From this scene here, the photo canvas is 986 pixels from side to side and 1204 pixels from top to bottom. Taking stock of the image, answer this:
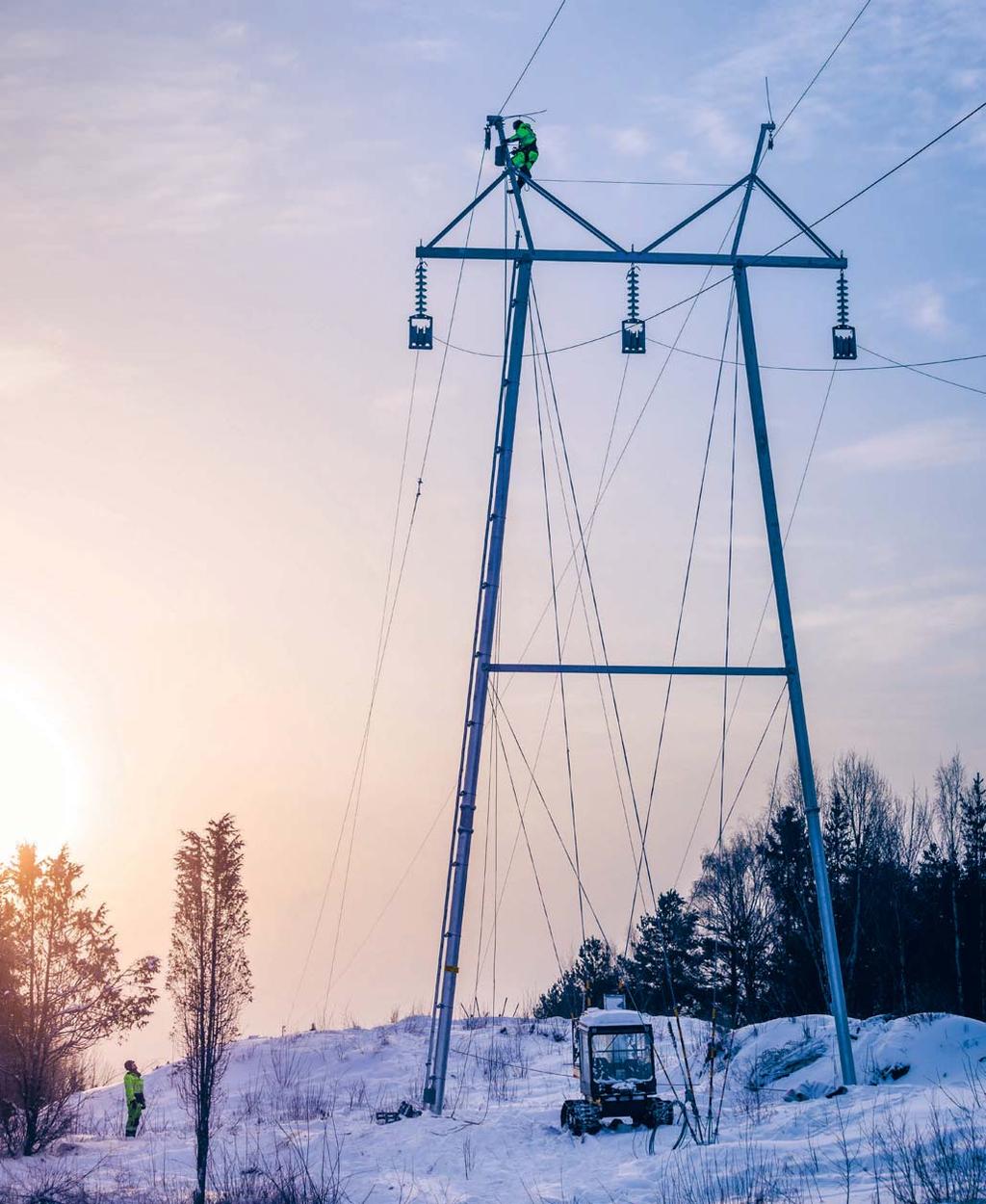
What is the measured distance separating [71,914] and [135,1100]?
4.59 metres

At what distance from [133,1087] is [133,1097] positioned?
270mm

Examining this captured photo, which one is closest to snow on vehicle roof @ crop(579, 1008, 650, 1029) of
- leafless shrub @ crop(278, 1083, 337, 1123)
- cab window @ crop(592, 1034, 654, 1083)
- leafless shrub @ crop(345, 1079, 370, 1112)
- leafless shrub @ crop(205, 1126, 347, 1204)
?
cab window @ crop(592, 1034, 654, 1083)

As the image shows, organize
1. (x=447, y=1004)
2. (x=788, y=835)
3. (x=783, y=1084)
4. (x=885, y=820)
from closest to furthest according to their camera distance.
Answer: (x=447, y=1004), (x=783, y=1084), (x=788, y=835), (x=885, y=820)

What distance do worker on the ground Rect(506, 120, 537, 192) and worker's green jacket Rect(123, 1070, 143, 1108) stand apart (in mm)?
19786

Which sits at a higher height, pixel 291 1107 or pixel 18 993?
pixel 18 993

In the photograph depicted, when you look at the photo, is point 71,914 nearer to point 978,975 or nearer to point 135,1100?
point 135,1100

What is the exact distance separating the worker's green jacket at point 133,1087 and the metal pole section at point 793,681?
14.5 metres

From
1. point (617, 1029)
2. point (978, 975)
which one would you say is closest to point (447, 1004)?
point (617, 1029)

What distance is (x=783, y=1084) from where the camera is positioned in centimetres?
2767

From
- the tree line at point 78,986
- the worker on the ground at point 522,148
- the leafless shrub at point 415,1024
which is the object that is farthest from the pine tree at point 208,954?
the leafless shrub at point 415,1024

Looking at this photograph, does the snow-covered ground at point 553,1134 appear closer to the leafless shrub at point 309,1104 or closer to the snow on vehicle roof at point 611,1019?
the leafless shrub at point 309,1104

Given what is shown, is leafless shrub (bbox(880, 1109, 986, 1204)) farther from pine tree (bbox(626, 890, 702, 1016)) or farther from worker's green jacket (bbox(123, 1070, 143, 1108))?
pine tree (bbox(626, 890, 702, 1016))

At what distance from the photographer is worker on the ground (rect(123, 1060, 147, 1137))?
28.7 m

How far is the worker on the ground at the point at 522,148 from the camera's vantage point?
25391 millimetres
